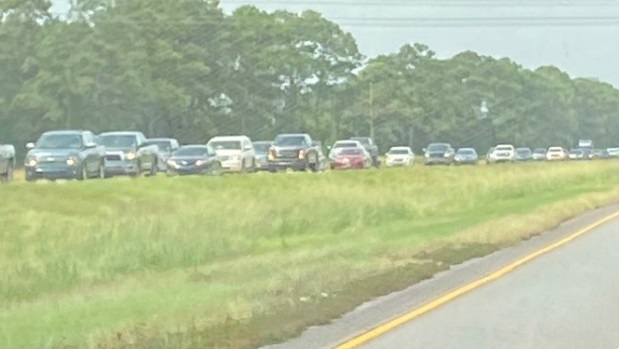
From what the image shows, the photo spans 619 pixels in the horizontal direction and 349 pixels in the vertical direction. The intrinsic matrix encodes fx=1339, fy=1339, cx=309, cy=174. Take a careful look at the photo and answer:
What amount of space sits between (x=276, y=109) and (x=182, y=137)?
18.0 meters

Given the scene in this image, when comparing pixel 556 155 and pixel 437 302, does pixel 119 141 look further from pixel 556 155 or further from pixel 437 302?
pixel 556 155

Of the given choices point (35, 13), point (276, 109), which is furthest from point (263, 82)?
point (35, 13)

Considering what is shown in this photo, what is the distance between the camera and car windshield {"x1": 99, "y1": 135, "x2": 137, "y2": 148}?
4916 cm

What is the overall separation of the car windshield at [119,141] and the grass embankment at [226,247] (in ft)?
12.8

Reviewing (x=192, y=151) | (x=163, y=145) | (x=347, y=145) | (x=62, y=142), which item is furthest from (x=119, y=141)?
Answer: (x=347, y=145)

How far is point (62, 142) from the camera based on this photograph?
42.5 metres

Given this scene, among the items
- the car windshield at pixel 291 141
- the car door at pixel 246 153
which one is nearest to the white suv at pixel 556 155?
the car windshield at pixel 291 141

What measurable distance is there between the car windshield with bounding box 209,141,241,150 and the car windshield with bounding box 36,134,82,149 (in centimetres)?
1473

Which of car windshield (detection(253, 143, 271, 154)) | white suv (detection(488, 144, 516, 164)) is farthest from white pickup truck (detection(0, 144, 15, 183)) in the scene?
white suv (detection(488, 144, 516, 164))

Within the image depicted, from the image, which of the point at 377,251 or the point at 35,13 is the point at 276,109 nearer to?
the point at 35,13

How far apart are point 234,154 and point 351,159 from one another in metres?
12.6

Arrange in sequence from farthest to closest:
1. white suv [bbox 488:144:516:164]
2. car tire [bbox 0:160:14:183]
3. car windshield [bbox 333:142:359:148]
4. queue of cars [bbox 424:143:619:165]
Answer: white suv [bbox 488:144:516:164], queue of cars [bbox 424:143:619:165], car windshield [bbox 333:142:359:148], car tire [bbox 0:160:14:183]

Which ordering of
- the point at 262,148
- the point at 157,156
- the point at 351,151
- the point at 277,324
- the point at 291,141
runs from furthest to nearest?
the point at 351,151 → the point at 262,148 → the point at 291,141 → the point at 157,156 → the point at 277,324

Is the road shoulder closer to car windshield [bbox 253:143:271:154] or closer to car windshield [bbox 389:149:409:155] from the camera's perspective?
car windshield [bbox 253:143:271:154]
